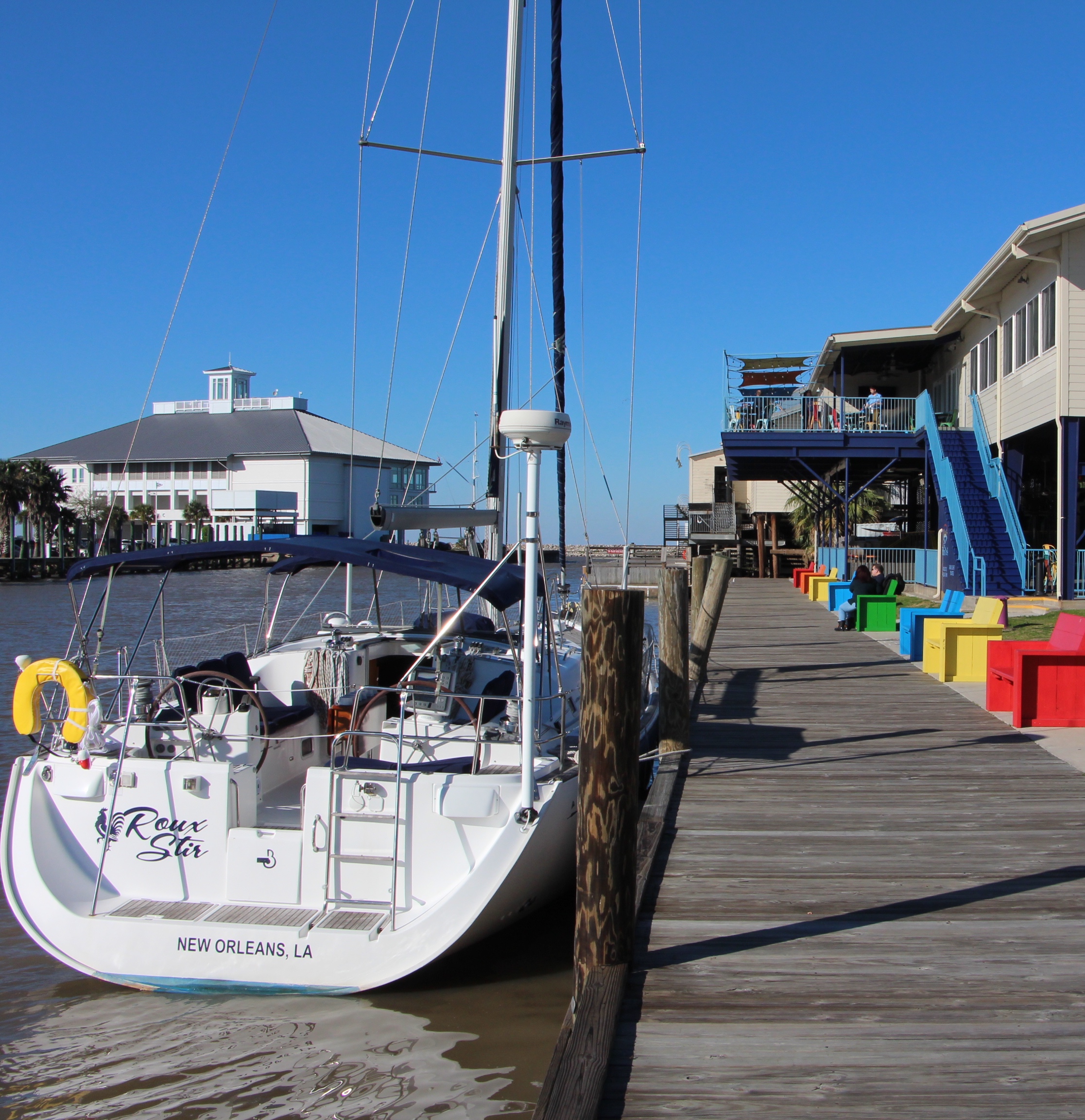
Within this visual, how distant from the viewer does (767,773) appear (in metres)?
8.70

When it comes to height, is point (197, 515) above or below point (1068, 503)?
above

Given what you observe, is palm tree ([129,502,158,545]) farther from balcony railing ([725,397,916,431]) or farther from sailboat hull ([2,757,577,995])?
sailboat hull ([2,757,577,995])

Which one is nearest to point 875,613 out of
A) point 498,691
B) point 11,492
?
point 498,691

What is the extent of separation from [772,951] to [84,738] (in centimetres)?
457

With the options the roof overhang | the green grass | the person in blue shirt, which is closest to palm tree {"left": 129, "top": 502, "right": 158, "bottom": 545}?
the roof overhang

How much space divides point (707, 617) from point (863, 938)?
795 cm

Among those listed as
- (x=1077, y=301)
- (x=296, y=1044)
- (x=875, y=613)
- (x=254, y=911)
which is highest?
(x=1077, y=301)

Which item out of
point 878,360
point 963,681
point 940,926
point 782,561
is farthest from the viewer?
point 782,561

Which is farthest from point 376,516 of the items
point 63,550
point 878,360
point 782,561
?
point 63,550

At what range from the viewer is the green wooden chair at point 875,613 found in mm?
19000

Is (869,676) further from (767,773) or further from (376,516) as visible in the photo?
(376,516)

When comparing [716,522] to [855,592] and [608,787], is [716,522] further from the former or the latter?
[608,787]

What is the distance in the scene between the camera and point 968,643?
13.0m

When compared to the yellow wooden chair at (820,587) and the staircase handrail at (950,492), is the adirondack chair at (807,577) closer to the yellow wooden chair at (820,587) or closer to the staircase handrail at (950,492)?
the yellow wooden chair at (820,587)
